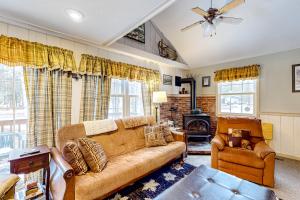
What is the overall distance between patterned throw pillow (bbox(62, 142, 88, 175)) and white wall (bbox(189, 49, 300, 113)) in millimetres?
4035

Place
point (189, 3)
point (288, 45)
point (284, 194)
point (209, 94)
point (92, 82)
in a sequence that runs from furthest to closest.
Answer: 1. point (209, 94)
2. point (288, 45)
3. point (189, 3)
4. point (92, 82)
5. point (284, 194)

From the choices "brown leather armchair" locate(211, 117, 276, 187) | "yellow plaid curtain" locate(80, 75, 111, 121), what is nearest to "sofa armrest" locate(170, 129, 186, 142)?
"brown leather armchair" locate(211, 117, 276, 187)

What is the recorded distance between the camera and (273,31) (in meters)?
3.20

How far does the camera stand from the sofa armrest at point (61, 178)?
151 centimetres

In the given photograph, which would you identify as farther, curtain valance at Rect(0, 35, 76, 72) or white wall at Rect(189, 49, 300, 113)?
white wall at Rect(189, 49, 300, 113)

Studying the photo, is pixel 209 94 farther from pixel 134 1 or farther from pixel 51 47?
pixel 51 47

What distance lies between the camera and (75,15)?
2117 mm

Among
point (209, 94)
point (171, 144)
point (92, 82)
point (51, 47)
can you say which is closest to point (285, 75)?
point (209, 94)

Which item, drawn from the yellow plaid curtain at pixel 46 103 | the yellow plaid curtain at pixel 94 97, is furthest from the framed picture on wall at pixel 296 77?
the yellow plaid curtain at pixel 46 103

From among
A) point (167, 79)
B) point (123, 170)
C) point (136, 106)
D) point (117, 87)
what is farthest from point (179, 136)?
point (167, 79)

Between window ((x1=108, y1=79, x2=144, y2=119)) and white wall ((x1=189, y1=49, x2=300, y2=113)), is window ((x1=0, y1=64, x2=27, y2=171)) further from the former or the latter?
white wall ((x1=189, y1=49, x2=300, y2=113))

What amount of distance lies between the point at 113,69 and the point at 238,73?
10.4 ft

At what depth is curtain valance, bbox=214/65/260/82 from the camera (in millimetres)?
3875

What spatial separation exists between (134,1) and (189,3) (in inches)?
64.8
